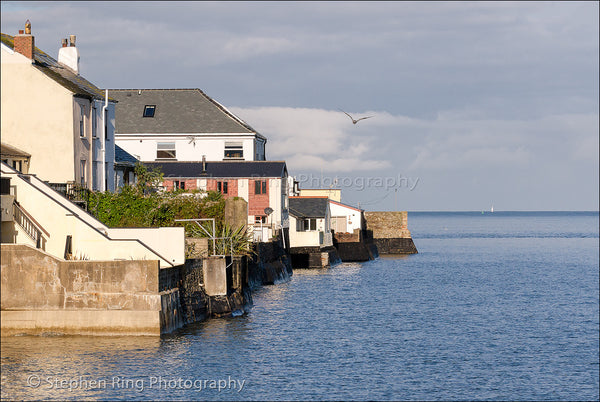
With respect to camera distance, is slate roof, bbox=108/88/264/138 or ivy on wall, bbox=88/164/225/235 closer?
ivy on wall, bbox=88/164/225/235

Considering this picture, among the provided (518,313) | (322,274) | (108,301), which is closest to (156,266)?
(108,301)

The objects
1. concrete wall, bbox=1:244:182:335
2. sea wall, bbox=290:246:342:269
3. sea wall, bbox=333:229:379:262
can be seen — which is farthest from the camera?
sea wall, bbox=333:229:379:262

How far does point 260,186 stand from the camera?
80.9m

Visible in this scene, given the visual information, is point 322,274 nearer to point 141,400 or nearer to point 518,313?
point 518,313

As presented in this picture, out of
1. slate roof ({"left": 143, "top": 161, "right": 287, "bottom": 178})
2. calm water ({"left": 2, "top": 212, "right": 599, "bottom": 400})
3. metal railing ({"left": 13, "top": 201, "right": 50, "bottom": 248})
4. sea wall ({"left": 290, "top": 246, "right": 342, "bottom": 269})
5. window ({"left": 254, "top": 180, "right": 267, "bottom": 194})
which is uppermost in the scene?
slate roof ({"left": 143, "top": 161, "right": 287, "bottom": 178})

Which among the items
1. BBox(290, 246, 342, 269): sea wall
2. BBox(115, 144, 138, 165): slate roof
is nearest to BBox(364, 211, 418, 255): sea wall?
BBox(290, 246, 342, 269): sea wall

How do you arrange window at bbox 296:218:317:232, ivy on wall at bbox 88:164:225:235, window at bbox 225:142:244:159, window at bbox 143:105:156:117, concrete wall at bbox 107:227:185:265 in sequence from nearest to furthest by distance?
concrete wall at bbox 107:227:185:265 → ivy on wall at bbox 88:164:225:235 → window at bbox 225:142:244:159 → window at bbox 143:105:156:117 → window at bbox 296:218:317:232

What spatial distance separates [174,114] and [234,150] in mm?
8111

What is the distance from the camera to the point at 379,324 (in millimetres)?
49031

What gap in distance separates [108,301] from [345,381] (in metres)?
11.2

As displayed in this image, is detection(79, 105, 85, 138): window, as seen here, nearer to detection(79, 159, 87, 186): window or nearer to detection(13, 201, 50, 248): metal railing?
detection(79, 159, 87, 186): window

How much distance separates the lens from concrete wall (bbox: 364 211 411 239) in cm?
12862

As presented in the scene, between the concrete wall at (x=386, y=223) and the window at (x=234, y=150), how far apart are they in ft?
144

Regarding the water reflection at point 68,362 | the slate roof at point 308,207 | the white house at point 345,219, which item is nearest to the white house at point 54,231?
the water reflection at point 68,362
